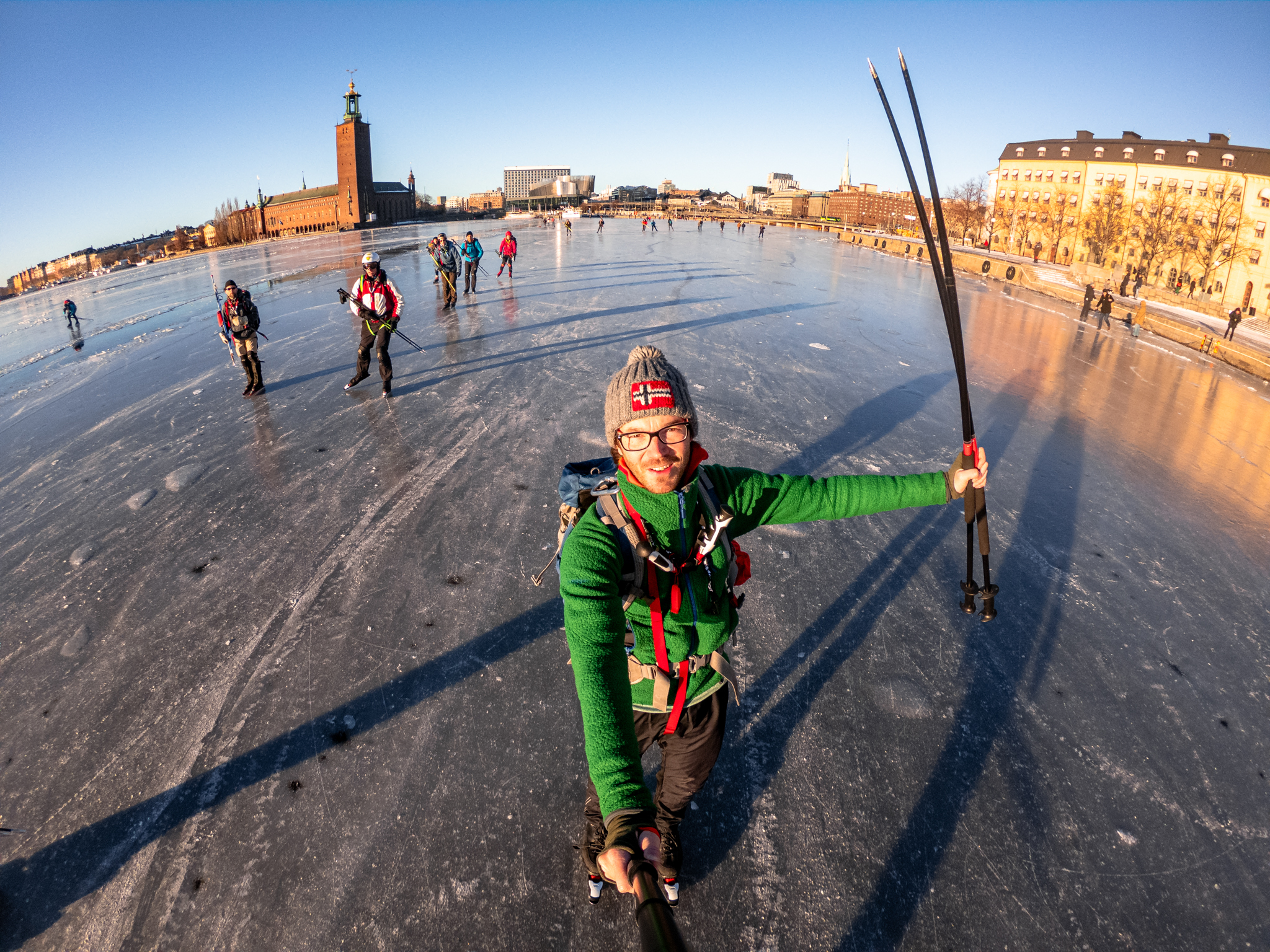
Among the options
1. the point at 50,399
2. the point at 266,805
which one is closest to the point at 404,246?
the point at 50,399

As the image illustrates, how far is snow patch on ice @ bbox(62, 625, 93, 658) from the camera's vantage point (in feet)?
11.8

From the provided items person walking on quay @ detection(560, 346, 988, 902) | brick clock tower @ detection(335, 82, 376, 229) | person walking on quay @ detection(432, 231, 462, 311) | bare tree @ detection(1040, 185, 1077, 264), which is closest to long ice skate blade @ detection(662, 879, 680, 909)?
person walking on quay @ detection(560, 346, 988, 902)

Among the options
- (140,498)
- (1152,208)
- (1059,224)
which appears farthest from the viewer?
(1152,208)

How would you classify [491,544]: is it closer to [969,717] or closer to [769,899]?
[769,899]

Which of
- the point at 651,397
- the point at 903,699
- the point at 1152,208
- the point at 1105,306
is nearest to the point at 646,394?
the point at 651,397

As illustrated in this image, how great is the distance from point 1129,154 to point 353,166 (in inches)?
4148

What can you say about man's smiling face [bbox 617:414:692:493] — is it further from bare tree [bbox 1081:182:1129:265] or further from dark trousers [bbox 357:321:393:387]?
bare tree [bbox 1081:182:1129:265]

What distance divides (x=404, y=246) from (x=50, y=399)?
2886cm

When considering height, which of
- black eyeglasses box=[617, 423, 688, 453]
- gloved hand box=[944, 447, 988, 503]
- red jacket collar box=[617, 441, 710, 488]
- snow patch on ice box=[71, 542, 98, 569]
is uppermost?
black eyeglasses box=[617, 423, 688, 453]

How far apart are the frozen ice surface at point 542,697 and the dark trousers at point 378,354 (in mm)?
625

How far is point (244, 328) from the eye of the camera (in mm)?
7977

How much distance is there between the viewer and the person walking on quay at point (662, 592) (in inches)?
56.7

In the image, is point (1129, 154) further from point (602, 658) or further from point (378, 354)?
point (602, 658)

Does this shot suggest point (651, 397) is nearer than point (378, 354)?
Yes
